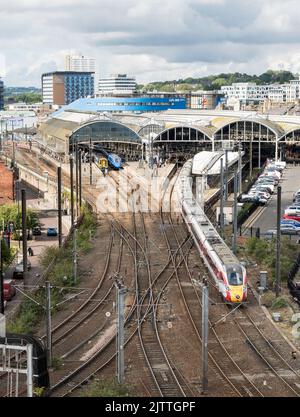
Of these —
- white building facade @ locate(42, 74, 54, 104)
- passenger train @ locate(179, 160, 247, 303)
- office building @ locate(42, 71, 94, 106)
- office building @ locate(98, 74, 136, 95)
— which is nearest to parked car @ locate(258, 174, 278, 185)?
passenger train @ locate(179, 160, 247, 303)

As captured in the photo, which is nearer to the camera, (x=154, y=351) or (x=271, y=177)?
(x=154, y=351)

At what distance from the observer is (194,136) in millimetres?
48000

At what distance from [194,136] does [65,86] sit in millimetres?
106068

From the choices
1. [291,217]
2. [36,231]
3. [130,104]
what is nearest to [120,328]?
[36,231]

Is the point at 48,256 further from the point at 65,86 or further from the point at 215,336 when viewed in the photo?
the point at 65,86

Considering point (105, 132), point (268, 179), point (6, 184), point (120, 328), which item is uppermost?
point (105, 132)

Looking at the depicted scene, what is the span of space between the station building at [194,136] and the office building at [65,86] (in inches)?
3682

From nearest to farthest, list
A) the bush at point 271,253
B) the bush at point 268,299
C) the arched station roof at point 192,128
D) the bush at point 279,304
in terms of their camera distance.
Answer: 1. the bush at point 279,304
2. the bush at point 268,299
3. the bush at point 271,253
4. the arched station roof at point 192,128

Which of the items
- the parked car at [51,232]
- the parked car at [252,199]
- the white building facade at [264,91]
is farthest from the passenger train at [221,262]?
the white building facade at [264,91]

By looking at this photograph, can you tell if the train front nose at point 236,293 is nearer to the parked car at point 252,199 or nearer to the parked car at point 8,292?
the parked car at point 8,292

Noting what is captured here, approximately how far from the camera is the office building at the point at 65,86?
147 meters

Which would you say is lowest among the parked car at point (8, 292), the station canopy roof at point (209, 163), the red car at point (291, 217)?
the parked car at point (8, 292)

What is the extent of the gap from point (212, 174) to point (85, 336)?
23.0m

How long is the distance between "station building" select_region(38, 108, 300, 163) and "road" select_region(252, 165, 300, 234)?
7.13 ft
